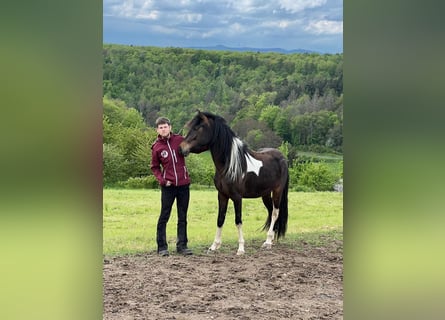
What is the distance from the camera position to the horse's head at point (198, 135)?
13.5 ft

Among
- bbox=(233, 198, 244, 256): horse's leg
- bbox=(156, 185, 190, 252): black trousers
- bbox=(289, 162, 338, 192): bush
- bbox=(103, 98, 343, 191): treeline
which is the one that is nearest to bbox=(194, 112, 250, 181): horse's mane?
bbox=(233, 198, 244, 256): horse's leg

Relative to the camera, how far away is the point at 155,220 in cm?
546

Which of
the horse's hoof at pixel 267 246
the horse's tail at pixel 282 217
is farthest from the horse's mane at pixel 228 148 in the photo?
the horse's hoof at pixel 267 246

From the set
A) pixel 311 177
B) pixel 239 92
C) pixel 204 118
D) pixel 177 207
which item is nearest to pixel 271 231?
pixel 177 207

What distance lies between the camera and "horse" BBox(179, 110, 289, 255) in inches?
164

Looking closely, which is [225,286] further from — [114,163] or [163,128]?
[114,163]

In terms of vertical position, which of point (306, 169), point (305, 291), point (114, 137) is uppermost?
point (114, 137)
